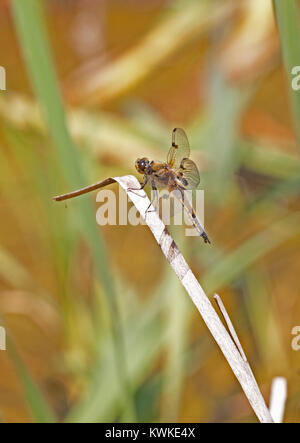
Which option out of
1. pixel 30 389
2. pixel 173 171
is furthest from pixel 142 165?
pixel 30 389

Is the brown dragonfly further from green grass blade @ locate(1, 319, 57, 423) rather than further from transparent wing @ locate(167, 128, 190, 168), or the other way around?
green grass blade @ locate(1, 319, 57, 423)

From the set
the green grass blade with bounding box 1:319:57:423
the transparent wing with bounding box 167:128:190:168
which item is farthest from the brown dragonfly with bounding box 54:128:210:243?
the green grass blade with bounding box 1:319:57:423

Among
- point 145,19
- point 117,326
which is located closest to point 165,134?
point 117,326

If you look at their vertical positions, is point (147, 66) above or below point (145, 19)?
below

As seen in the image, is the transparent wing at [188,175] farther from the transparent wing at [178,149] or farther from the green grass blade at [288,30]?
the green grass blade at [288,30]

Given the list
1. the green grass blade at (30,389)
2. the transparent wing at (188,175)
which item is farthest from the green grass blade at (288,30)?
the green grass blade at (30,389)

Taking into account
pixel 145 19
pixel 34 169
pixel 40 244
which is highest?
pixel 145 19
